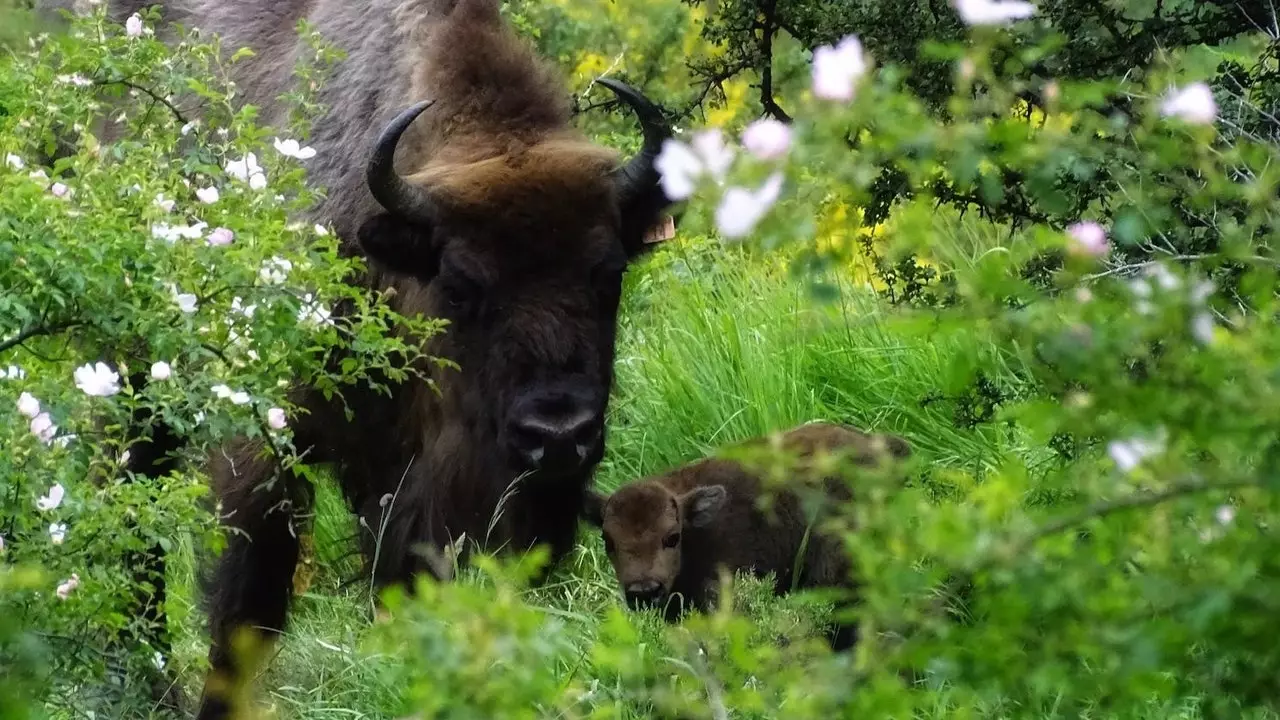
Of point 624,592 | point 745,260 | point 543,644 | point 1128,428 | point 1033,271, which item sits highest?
point 1128,428

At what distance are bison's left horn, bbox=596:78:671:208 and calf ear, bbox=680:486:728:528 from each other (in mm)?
1152

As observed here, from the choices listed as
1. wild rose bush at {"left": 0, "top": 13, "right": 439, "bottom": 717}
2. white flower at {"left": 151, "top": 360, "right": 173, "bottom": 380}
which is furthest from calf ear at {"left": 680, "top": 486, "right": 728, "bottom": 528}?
white flower at {"left": 151, "top": 360, "right": 173, "bottom": 380}

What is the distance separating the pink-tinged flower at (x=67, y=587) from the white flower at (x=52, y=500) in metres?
0.17

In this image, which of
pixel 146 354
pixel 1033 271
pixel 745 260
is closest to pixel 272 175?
pixel 146 354

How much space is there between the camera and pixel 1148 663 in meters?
2.01

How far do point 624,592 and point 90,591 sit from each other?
7.18 ft

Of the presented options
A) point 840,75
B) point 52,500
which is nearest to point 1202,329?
point 840,75

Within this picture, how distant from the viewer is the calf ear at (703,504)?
5785 millimetres

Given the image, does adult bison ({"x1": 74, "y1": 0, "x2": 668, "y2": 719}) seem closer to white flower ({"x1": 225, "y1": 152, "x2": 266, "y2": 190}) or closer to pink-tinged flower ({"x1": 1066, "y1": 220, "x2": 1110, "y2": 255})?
white flower ({"x1": 225, "y1": 152, "x2": 266, "y2": 190})

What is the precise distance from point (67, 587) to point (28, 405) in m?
0.40

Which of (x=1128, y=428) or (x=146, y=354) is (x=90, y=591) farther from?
(x=1128, y=428)

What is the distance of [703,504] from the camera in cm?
580

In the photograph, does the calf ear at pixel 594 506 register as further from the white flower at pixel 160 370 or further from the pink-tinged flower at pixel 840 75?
the pink-tinged flower at pixel 840 75

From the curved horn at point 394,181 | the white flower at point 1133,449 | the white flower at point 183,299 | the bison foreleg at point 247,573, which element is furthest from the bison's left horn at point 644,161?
the white flower at point 1133,449
